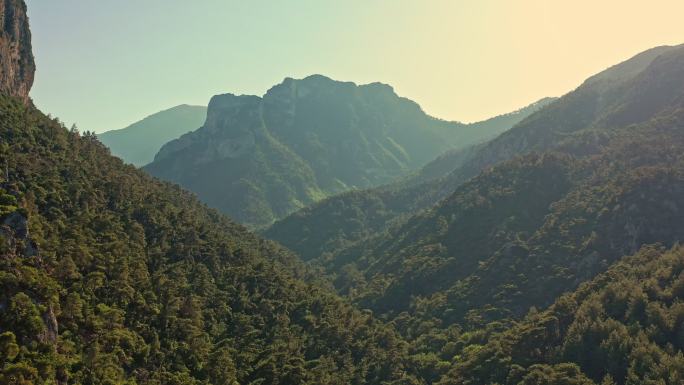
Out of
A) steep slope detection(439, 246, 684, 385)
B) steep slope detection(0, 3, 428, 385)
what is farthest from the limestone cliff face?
steep slope detection(439, 246, 684, 385)

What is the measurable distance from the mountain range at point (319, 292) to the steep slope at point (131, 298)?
33 centimetres

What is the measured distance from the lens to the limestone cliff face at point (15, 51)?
14788 centimetres

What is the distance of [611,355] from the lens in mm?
90625

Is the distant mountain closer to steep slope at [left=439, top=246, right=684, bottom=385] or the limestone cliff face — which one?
steep slope at [left=439, top=246, right=684, bottom=385]

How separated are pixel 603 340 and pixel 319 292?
2905 inches

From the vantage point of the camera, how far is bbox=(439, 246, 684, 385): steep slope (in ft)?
284

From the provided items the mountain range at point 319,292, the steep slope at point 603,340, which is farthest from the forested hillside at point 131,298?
the steep slope at point 603,340

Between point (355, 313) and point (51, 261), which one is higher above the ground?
point (51, 261)

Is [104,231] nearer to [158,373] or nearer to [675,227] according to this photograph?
[158,373]

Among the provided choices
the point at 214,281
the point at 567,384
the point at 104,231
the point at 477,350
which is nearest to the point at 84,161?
the point at 104,231

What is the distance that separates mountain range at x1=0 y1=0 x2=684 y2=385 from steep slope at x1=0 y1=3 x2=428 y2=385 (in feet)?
1.07

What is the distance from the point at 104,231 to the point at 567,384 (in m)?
89.8

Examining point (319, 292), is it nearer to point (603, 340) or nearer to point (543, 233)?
point (543, 233)

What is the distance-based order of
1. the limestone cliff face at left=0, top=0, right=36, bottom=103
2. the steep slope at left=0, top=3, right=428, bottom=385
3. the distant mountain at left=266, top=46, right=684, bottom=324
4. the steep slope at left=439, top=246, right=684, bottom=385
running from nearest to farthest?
the steep slope at left=0, top=3, right=428, bottom=385, the steep slope at left=439, top=246, right=684, bottom=385, the distant mountain at left=266, top=46, right=684, bottom=324, the limestone cliff face at left=0, top=0, right=36, bottom=103
